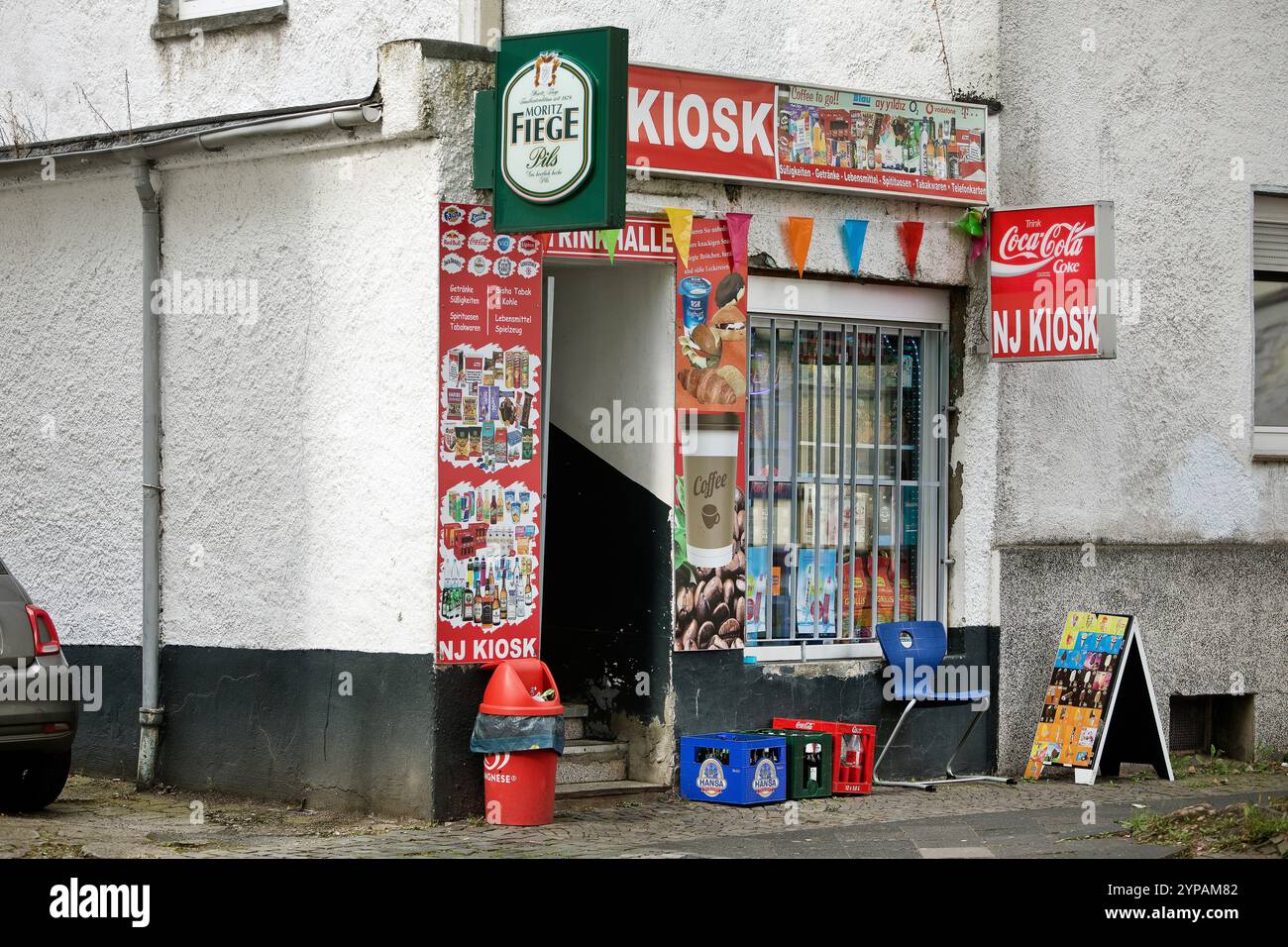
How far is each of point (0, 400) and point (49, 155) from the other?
67.6 inches

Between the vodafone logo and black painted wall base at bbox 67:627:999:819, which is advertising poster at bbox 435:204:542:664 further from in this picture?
the vodafone logo

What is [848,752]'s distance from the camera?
11.0 meters

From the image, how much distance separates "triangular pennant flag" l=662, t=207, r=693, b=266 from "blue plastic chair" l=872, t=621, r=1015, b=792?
8.56 feet

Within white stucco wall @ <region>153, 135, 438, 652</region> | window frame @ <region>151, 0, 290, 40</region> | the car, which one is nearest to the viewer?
the car

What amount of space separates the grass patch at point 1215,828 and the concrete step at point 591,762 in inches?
113

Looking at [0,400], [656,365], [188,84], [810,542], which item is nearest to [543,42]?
[656,365]

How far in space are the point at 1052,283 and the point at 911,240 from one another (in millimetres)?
909

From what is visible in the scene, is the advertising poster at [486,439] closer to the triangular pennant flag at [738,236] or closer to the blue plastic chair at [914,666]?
the triangular pennant flag at [738,236]

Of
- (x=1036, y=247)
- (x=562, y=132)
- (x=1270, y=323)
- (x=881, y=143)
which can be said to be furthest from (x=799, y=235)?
(x=1270, y=323)

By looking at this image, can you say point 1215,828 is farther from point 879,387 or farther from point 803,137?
point 803,137

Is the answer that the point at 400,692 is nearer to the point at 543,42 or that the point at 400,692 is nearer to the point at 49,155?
the point at 543,42

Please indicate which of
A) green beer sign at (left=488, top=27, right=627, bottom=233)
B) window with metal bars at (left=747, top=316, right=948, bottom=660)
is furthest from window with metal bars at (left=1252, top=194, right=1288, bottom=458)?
green beer sign at (left=488, top=27, right=627, bottom=233)

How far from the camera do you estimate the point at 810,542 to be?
11625 mm

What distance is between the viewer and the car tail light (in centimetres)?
959
